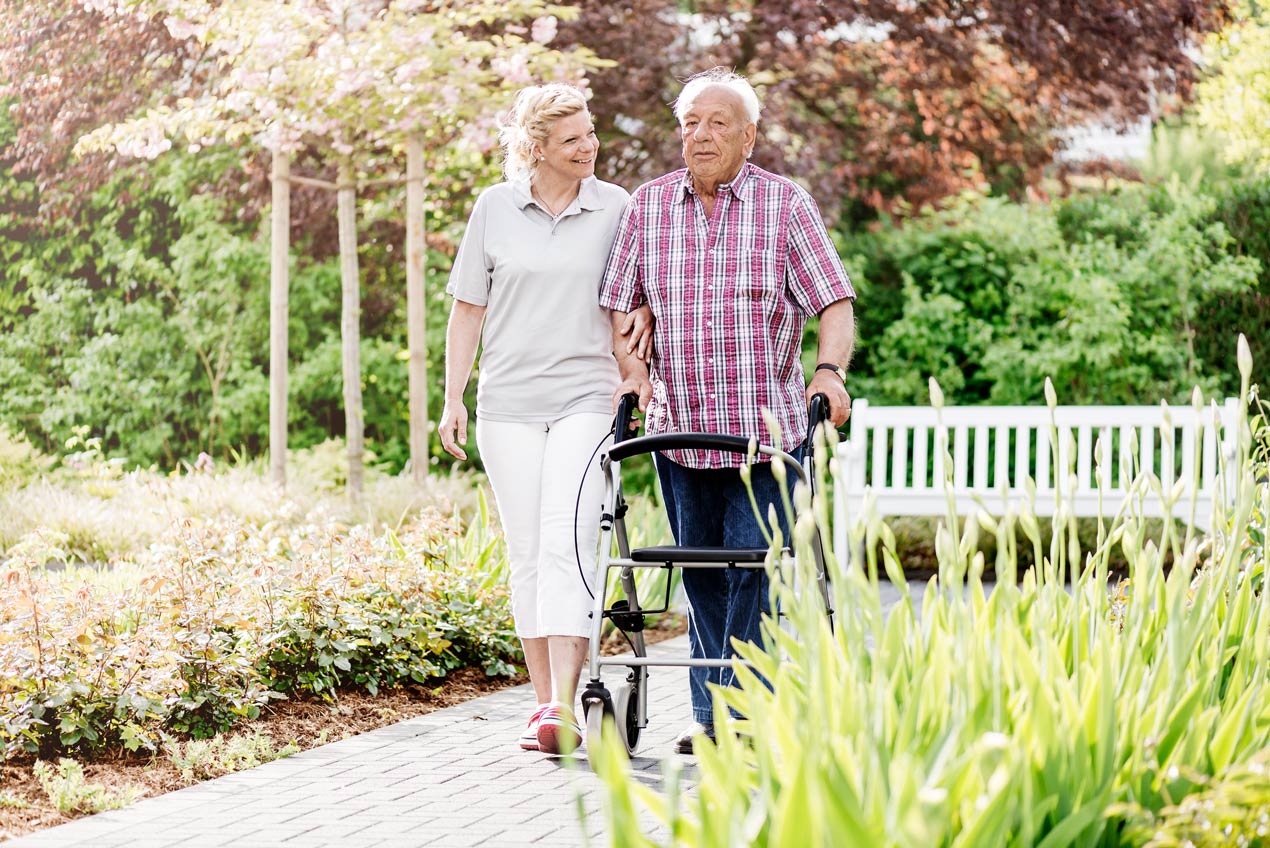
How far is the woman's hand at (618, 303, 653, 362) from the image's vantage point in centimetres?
423

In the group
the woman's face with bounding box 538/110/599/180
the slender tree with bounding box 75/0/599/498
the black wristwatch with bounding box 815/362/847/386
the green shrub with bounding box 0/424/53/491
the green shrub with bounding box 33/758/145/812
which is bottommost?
the green shrub with bounding box 33/758/145/812

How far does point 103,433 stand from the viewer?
40.6 feet

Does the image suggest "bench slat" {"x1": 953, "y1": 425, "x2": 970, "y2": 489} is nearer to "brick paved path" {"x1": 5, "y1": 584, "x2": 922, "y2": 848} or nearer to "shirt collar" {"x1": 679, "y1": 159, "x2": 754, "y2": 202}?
"brick paved path" {"x1": 5, "y1": 584, "x2": 922, "y2": 848}

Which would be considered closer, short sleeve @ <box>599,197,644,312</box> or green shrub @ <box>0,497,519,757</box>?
green shrub @ <box>0,497,519,757</box>

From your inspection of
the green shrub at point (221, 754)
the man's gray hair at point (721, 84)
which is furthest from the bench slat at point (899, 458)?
the green shrub at point (221, 754)

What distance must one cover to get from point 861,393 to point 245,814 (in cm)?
788

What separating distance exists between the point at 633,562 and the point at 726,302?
0.78m

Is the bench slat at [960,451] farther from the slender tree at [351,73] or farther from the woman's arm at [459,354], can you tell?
the woman's arm at [459,354]

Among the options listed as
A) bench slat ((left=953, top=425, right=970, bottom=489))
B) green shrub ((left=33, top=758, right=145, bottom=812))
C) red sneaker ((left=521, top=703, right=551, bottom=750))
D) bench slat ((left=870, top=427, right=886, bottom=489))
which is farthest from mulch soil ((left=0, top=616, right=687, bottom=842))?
bench slat ((left=953, top=425, right=970, bottom=489))

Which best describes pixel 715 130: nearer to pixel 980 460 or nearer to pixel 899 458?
pixel 899 458

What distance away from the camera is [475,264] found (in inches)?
172

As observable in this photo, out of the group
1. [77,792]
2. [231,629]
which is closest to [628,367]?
[231,629]

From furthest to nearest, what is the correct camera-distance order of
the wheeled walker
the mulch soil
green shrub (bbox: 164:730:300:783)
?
green shrub (bbox: 164:730:300:783) < the wheeled walker < the mulch soil

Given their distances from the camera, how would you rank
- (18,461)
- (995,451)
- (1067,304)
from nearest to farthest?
(995,451) < (1067,304) < (18,461)
